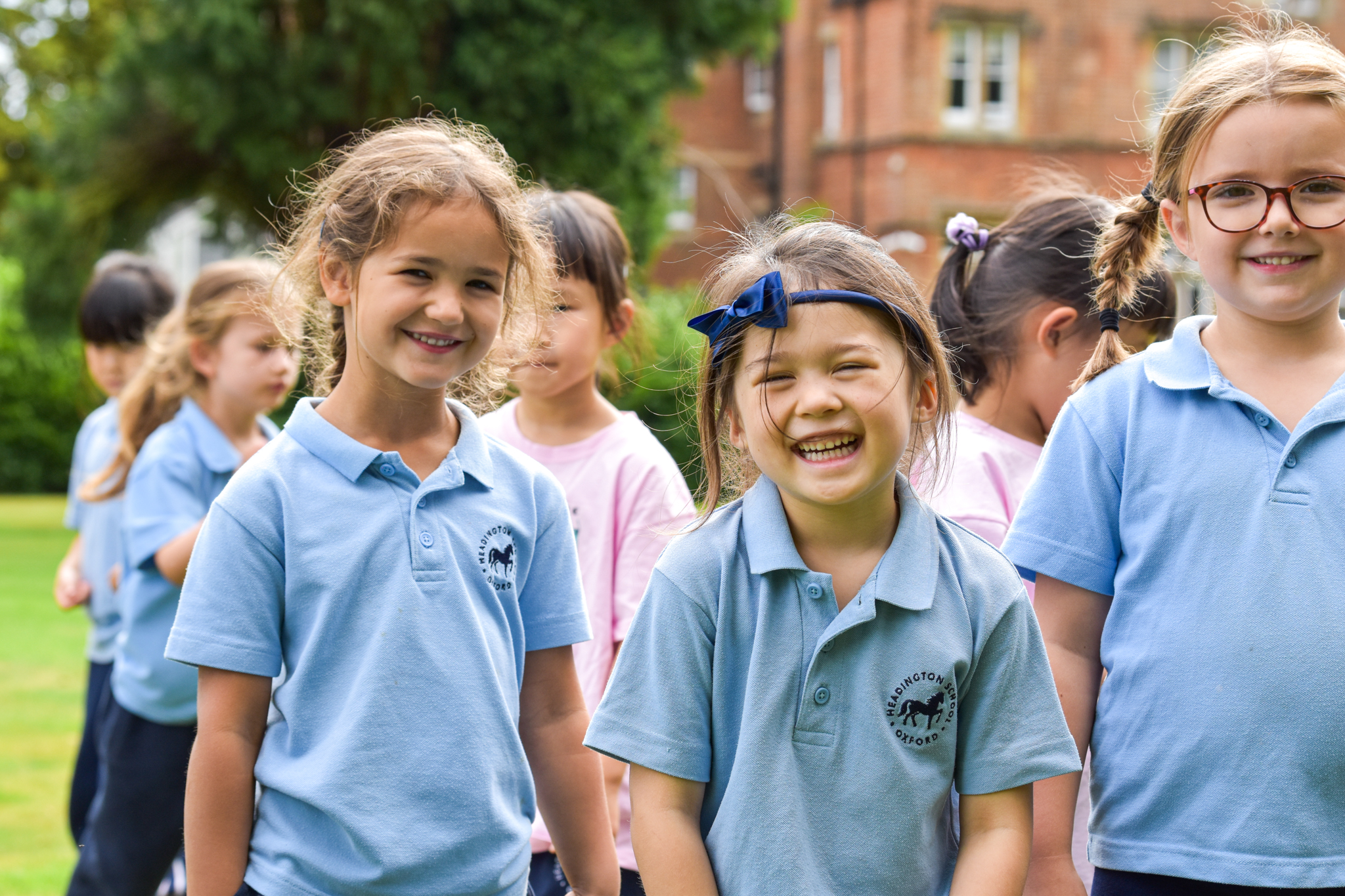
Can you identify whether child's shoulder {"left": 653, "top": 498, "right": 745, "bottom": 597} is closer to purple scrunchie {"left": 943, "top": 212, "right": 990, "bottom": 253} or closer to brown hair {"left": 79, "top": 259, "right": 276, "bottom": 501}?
purple scrunchie {"left": 943, "top": 212, "right": 990, "bottom": 253}

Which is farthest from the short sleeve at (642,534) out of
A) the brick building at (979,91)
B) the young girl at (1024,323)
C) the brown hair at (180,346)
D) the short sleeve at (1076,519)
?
the brick building at (979,91)

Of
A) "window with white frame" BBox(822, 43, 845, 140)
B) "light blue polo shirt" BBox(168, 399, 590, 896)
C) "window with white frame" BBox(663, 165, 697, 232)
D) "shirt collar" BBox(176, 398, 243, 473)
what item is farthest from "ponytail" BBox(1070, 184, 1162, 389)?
"window with white frame" BBox(663, 165, 697, 232)

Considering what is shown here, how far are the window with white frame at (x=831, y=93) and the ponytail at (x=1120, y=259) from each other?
23.2 metres

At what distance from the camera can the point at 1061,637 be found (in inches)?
86.5

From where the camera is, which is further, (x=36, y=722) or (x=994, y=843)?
(x=36, y=722)

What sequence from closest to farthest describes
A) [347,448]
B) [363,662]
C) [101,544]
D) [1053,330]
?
[363,662] → [347,448] → [1053,330] → [101,544]

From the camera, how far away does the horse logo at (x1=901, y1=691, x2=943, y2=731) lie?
6.26ft

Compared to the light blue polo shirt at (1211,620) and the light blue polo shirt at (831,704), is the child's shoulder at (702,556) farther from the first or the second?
the light blue polo shirt at (1211,620)

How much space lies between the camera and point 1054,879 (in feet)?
6.89

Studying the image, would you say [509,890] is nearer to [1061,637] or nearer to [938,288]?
[1061,637]

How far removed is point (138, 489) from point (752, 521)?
2.30 meters

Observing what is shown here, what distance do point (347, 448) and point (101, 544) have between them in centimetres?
295

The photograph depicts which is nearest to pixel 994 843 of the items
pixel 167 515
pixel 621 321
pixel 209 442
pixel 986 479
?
pixel 986 479

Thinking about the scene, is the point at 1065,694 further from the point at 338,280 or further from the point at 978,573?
the point at 338,280
